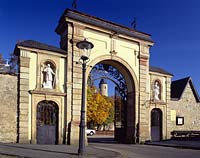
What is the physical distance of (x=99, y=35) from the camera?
64.0 ft

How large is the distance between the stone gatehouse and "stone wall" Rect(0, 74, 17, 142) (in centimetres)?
5

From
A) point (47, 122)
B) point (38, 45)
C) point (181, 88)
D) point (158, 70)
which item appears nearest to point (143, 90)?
point (158, 70)

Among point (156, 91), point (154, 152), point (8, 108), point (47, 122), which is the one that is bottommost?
point (154, 152)

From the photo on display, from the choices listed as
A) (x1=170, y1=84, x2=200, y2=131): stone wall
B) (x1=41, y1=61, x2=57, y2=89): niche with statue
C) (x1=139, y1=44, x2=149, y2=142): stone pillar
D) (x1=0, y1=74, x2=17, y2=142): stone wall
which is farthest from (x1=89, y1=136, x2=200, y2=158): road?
(x1=170, y1=84, x2=200, y2=131): stone wall

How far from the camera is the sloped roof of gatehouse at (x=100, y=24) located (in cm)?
1834

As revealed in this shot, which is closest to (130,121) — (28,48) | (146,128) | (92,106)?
(146,128)

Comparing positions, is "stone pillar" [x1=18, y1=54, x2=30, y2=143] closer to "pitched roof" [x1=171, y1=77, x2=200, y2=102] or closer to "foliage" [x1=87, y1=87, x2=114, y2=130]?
"pitched roof" [x1=171, y1=77, x2=200, y2=102]

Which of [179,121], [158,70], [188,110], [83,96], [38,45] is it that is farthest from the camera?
[188,110]

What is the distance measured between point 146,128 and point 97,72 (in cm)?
546

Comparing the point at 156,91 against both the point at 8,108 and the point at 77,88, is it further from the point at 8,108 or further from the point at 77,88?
the point at 8,108

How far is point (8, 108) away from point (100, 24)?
8281 mm

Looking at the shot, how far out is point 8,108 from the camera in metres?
15.8

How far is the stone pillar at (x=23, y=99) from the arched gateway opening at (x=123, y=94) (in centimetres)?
561

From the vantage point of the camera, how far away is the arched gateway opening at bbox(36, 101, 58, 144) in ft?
54.9
